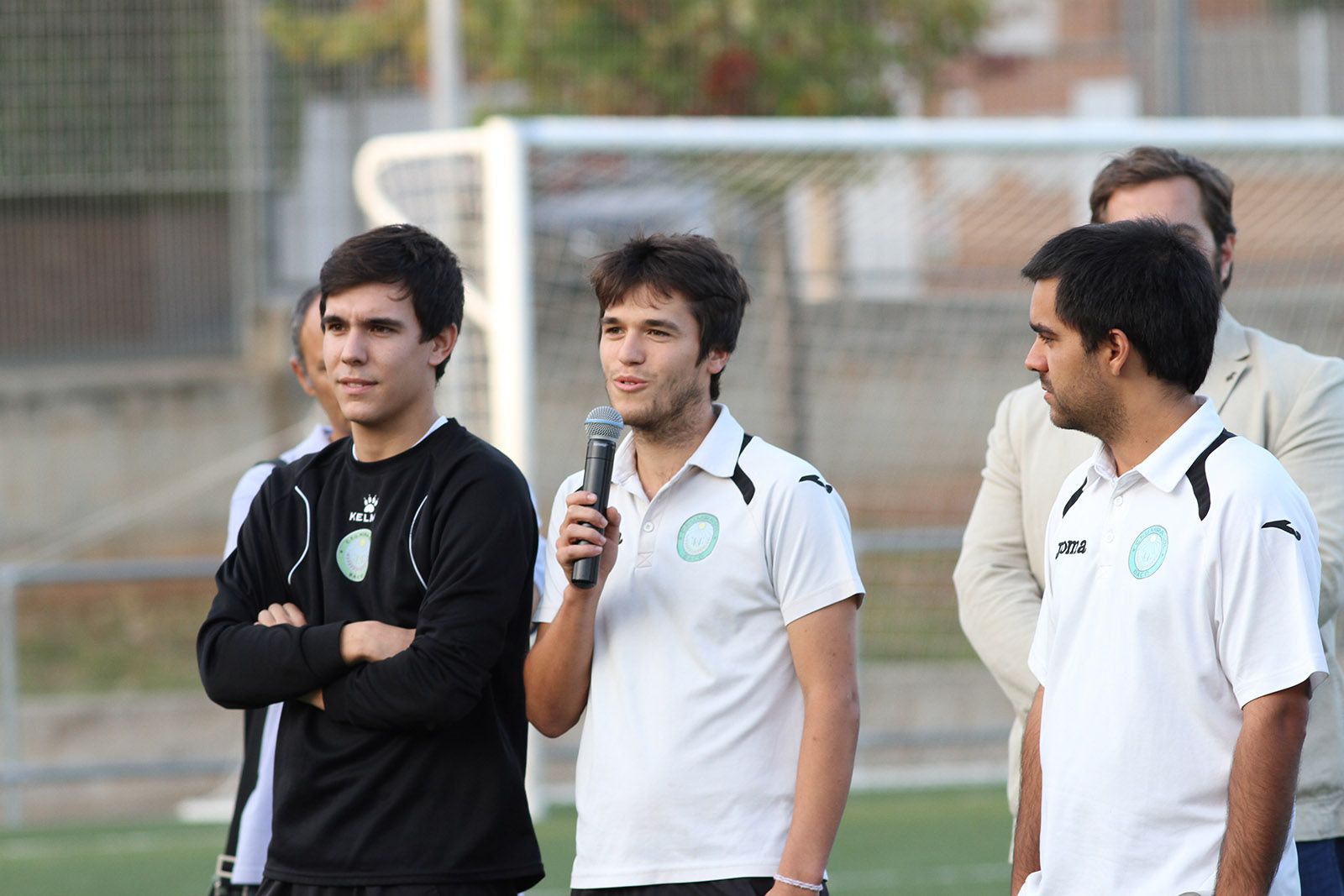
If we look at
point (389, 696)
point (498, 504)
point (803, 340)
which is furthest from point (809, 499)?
point (803, 340)

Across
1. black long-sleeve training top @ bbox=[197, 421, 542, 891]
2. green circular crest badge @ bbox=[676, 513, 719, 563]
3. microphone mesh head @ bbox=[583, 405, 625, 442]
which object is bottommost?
black long-sleeve training top @ bbox=[197, 421, 542, 891]

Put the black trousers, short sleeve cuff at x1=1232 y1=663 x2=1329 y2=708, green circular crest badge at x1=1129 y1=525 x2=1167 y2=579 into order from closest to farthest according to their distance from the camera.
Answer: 1. short sleeve cuff at x1=1232 y1=663 x2=1329 y2=708
2. green circular crest badge at x1=1129 y1=525 x2=1167 y2=579
3. the black trousers

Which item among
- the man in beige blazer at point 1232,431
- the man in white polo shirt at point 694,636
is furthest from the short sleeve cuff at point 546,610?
the man in beige blazer at point 1232,431

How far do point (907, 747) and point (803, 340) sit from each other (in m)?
2.36

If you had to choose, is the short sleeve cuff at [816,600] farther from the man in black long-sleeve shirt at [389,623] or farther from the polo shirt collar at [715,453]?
the man in black long-sleeve shirt at [389,623]

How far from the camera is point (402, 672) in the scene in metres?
3.01

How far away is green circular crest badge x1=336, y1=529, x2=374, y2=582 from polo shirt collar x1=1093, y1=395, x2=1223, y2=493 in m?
1.39

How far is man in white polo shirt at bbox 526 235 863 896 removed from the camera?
117 inches

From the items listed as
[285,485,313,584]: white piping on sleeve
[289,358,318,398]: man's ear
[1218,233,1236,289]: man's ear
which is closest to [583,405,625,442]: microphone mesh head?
[285,485,313,584]: white piping on sleeve

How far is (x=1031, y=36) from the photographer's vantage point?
13539mm

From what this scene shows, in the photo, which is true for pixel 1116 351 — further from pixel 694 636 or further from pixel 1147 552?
pixel 694 636

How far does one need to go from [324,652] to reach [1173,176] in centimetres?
190

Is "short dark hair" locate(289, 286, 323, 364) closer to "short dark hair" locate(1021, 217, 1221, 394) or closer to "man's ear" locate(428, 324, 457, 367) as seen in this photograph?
"man's ear" locate(428, 324, 457, 367)

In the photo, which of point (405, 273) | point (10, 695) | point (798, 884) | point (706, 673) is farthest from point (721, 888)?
point (10, 695)
